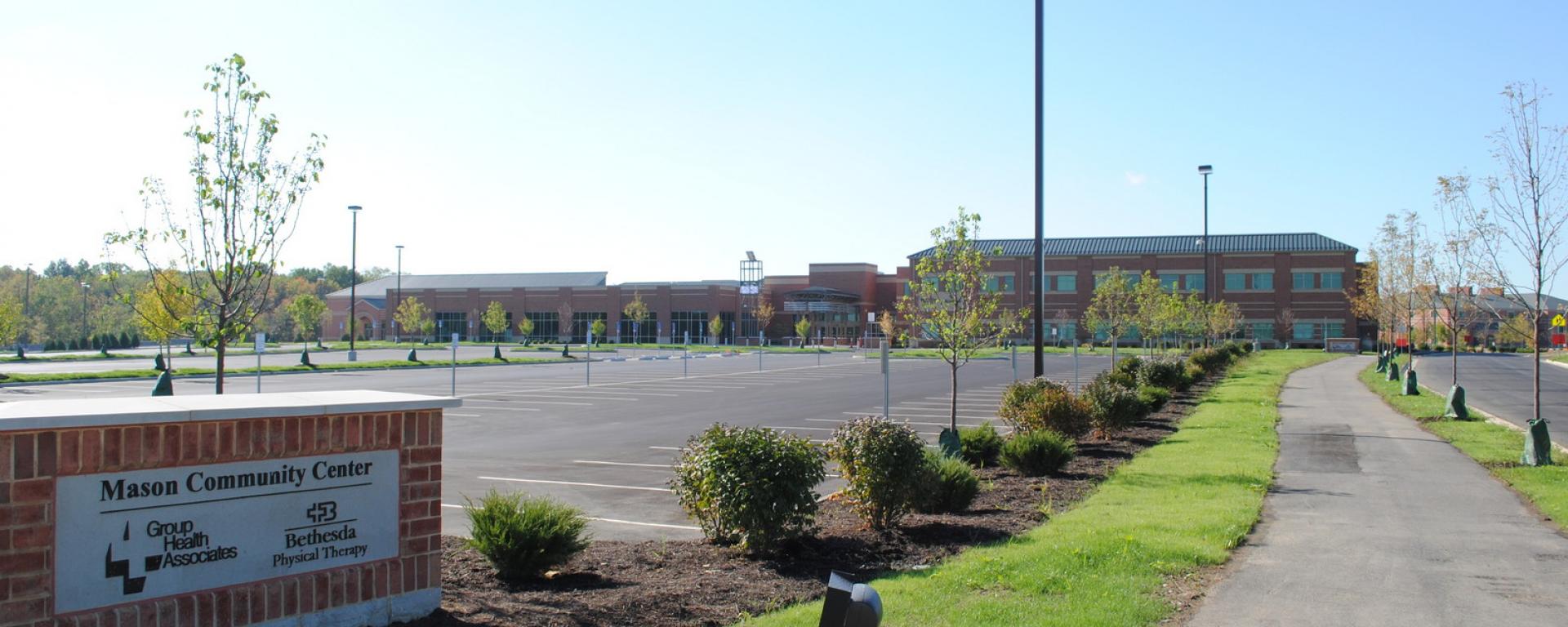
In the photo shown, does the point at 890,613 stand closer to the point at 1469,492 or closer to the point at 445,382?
the point at 1469,492

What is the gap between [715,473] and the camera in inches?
311

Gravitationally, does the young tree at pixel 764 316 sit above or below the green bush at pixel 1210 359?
above

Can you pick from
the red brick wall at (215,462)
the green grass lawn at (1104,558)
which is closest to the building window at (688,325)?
the green grass lawn at (1104,558)

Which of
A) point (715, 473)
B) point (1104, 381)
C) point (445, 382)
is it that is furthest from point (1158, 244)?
point (715, 473)

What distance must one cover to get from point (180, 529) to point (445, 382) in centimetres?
3264

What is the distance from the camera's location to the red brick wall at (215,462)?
4.60m

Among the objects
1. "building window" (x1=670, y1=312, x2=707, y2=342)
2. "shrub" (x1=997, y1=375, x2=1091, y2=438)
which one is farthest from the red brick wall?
"building window" (x1=670, y1=312, x2=707, y2=342)

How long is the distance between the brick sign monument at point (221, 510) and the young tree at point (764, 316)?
A: 8627cm

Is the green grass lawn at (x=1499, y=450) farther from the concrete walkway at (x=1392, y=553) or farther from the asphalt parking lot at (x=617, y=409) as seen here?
the asphalt parking lot at (x=617, y=409)

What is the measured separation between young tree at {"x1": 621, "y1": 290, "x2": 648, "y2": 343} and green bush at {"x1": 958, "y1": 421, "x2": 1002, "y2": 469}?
3281 inches

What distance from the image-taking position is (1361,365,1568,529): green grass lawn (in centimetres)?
1126

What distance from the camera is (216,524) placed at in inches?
207

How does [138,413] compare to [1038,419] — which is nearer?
[138,413]

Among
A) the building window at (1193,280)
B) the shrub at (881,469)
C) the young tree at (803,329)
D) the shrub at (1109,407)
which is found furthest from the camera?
the young tree at (803,329)
